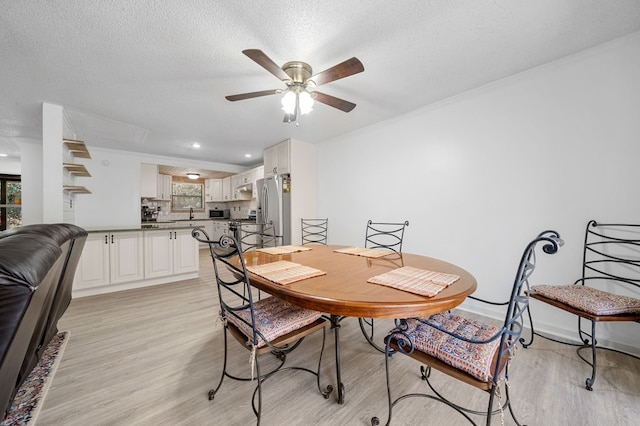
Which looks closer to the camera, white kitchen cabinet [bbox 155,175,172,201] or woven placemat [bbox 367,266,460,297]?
woven placemat [bbox 367,266,460,297]

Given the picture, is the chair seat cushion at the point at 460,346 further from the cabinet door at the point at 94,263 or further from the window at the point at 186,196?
the window at the point at 186,196

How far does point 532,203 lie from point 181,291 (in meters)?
4.19

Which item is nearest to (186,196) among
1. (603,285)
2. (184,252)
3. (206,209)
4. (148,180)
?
(206,209)

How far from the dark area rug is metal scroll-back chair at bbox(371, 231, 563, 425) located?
Answer: 69.8 inches

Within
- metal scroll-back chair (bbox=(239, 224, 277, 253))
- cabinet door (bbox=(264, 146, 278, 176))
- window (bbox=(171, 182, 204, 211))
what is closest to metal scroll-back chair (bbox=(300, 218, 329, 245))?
metal scroll-back chair (bbox=(239, 224, 277, 253))

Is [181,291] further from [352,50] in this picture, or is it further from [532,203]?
[532,203]

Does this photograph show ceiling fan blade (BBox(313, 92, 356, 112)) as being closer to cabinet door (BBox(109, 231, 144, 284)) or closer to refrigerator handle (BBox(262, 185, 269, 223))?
refrigerator handle (BBox(262, 185, 269, 223))

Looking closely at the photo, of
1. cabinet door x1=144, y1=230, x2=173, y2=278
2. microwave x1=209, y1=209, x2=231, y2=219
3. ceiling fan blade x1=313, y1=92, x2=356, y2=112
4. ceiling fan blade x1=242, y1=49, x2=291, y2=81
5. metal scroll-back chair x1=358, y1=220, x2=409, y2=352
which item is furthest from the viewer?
microwave x1=209, y1=209, x2=231, y2=219

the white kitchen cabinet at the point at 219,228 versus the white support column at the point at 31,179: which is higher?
the white support column at the point at 31,179

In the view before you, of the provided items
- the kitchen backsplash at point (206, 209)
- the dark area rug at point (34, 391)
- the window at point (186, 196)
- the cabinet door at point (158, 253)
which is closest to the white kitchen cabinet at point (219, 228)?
the kitchen backsplash at point (206, 209)

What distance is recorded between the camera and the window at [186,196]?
7355 mm

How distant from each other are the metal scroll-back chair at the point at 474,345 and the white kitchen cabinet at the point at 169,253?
3593 mm

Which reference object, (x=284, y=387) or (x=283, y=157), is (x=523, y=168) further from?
(x=283, y=157)

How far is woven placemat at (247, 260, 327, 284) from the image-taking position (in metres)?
1.22
